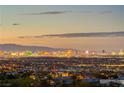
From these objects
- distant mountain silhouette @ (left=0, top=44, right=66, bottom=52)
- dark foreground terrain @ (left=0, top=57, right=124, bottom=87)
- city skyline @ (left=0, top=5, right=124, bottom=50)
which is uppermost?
city skyline @ (left=0, top=5, right=124, bottom=50)

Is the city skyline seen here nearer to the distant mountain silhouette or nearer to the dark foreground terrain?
the distant mountain silhouette

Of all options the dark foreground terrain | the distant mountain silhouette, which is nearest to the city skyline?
the distant mountain silhouette

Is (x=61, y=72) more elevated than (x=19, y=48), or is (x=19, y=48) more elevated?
(x=19, y=48)

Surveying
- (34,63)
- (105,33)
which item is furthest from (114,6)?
(34,63)

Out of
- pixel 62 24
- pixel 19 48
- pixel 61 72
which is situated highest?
pixel 62 24

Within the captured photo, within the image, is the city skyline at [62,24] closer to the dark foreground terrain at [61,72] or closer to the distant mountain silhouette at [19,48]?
the distant mountain silhouette at [19,48]

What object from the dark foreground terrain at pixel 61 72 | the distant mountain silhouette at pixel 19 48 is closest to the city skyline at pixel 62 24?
the distant mountain silhouette at pixel 19 48

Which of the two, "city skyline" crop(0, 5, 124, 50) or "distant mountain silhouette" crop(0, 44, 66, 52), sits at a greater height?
"city skyline" crop(0, 5, 124, 50)
